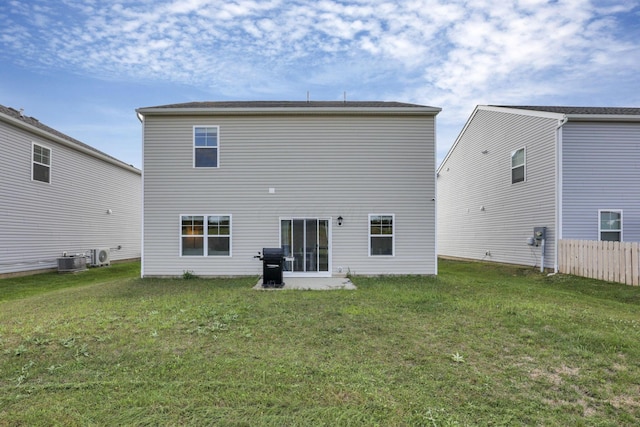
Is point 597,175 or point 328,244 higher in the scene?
point 597,175

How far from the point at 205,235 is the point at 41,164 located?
7.74 m

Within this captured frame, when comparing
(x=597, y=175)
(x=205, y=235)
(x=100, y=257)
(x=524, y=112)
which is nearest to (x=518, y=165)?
(x=524, y=112)

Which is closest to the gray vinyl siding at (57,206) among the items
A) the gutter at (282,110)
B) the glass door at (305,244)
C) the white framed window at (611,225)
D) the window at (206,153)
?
the gutter at (282,110)

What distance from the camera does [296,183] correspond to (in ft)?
35.8

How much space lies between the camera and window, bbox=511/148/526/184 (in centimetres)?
1296

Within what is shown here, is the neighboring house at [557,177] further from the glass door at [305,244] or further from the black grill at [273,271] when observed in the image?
the black grill at [273,271]

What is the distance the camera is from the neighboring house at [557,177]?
11094mm

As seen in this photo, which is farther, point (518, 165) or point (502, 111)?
point (502, 111)

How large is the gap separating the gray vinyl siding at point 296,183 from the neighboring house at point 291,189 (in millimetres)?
34

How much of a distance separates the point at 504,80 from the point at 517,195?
289 inches

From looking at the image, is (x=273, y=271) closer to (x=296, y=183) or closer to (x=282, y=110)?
(x=296, y=183)

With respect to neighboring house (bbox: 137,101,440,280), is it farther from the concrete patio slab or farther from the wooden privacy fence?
the wooden privacy fence

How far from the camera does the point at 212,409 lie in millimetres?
2924

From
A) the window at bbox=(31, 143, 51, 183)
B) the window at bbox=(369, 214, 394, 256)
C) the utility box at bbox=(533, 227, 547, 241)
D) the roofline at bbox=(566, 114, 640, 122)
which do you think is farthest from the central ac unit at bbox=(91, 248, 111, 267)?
the roofline at bbox=(566, 114, 640, 122)
